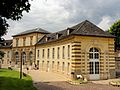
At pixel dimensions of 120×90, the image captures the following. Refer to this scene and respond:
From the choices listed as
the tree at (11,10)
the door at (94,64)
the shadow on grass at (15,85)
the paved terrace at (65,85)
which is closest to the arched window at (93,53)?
the door at (94,64)

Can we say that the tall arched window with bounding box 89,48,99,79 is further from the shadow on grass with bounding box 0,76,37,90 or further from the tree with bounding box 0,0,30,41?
the tree with bounding box 0,0,30,41

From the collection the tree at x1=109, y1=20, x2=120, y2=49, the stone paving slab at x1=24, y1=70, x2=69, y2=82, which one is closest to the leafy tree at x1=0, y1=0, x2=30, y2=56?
the stone paving slab at x1=24, y1=70, x2=69, y2=82

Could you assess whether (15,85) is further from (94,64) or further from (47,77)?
(94,64)

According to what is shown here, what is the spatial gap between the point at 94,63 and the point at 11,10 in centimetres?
1944

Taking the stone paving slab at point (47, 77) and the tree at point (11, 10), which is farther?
the stone paving slab at point (47, 77)

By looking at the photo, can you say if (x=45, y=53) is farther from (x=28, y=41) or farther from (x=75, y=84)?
(x=75, y=84)

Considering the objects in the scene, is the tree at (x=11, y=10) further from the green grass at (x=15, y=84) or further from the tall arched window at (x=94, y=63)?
the tall arched window at (x=94, y=63)

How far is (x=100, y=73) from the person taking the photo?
30.7 metres

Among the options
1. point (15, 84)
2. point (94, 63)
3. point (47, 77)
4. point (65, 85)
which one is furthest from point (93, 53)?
point (15, 84)

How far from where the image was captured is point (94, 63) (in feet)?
100

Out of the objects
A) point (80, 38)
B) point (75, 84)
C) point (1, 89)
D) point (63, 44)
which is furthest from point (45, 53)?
point (1, 89)

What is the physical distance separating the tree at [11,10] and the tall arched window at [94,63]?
18508 millimetres

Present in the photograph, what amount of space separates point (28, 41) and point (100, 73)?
86.8 ft

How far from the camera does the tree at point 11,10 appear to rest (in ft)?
41.6
